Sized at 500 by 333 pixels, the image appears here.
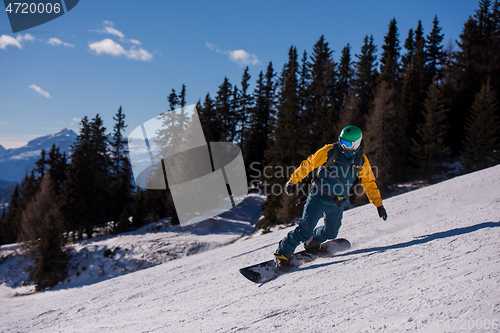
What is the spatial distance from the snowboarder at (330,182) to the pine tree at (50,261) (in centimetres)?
2048

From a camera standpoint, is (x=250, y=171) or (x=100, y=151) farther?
(x=250, y=171)

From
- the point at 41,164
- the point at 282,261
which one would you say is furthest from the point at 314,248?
the point at 41,164

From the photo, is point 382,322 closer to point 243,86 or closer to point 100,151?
point 100,151

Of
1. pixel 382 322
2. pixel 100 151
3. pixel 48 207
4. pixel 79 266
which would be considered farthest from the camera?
pixel 100 151

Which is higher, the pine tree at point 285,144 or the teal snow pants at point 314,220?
the pine tree at point 285,144

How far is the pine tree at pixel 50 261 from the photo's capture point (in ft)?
56.9

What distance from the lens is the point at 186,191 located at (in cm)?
2505

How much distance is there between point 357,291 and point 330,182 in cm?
148

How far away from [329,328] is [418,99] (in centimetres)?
4093

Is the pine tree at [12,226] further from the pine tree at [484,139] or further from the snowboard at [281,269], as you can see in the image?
the pine tree at [484,139]

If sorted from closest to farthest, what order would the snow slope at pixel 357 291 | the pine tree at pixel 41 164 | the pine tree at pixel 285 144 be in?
the snow slope at pixel 357 291, the pine tree at pixel 285 144, the pine tree at pixel 41 164

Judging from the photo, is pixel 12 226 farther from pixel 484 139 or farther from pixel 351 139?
pixel 484 139

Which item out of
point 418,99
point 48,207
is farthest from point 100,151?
point 418,99

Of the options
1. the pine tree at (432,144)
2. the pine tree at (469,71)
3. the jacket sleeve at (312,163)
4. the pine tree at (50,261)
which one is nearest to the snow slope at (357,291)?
the jacket sleeve at (312,163)
